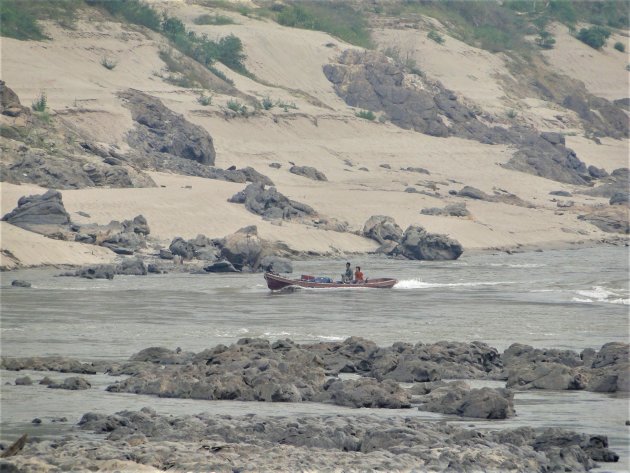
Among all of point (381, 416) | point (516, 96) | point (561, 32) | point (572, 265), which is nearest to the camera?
point (381, 416)

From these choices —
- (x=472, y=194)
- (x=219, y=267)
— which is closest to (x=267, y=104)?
(x=472, y=194)

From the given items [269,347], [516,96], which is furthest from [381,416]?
[516,96]

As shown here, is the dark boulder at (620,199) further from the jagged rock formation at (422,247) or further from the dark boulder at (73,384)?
the dark boulder at (73,384)

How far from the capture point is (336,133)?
6662 cm

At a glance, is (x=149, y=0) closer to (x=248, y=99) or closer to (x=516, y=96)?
(x=248, y=99)

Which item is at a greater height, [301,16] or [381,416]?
[301,16]

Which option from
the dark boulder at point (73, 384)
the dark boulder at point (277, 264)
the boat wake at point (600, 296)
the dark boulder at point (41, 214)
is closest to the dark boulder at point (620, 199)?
the boat wake at point (600, 296)

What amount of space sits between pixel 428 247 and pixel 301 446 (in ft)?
106

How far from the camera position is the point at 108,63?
63062 mm

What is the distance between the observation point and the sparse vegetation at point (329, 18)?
270ft

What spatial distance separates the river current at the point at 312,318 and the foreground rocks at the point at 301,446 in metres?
0.76

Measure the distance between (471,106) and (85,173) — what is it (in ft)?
104

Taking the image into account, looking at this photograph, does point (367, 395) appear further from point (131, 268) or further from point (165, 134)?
point (165, 134)

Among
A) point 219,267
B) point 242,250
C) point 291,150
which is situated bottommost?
point 219,267
